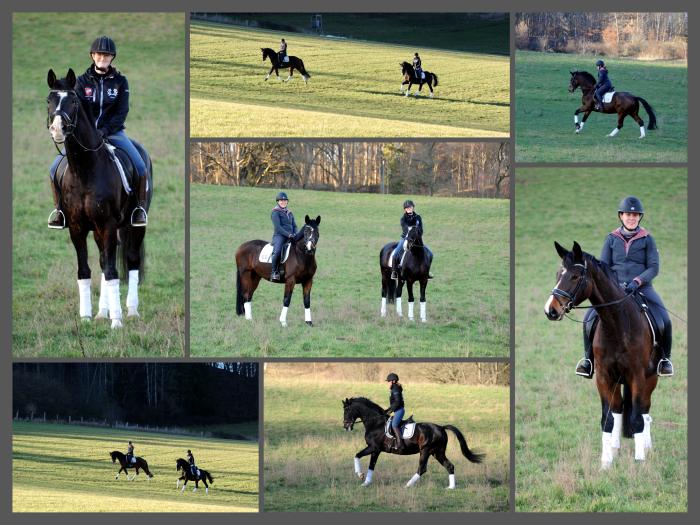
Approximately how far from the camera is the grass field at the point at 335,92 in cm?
2102

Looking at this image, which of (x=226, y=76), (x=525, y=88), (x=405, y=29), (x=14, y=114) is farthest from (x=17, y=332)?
(x=14, y=114)

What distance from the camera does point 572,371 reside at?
2027 centimetres

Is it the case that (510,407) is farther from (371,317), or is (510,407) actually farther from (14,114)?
(14,114)

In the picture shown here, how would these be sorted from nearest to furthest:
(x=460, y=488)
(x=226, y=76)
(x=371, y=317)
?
(x=460, y=488) < (x=371, y=317) < (x=226, y=76)

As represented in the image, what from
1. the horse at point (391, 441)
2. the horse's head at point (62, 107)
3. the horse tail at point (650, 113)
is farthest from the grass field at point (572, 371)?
the horse's head at point (62, 107)

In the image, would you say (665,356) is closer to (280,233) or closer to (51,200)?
(280,233)

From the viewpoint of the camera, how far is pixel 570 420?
17016 mm

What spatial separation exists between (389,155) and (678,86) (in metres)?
6.71

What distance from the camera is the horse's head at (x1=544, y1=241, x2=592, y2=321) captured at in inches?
512

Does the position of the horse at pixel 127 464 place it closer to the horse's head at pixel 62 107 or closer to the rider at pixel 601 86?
the horse's head at pixel 62 107

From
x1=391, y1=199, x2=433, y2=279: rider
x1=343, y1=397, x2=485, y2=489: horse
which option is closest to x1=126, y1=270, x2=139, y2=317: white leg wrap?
x1=343, y1=397, x2=485, y2=489: horse

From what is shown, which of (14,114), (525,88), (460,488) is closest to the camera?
(460,488)

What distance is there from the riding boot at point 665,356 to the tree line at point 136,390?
5.94 meters

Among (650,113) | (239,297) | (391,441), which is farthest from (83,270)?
(650,113)
